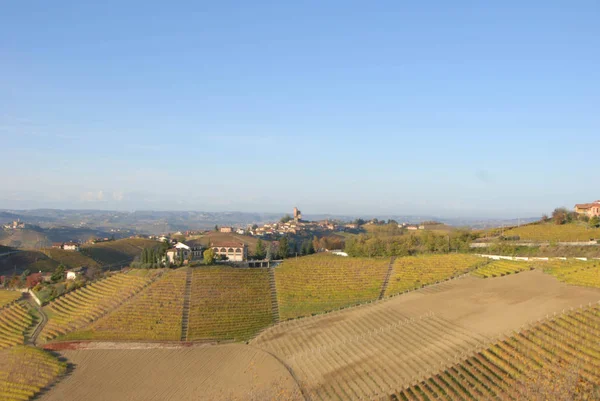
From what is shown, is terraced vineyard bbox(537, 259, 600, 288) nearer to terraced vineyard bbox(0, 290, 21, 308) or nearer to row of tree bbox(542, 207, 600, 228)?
row of tree bbox(542, 207, 600, 228)

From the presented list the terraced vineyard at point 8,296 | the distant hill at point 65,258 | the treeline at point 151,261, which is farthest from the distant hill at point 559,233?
the distant hill at point 65,258

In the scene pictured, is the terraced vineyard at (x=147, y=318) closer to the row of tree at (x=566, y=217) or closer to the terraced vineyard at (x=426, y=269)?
→ the terraced vineyard at (x=426, y=269)

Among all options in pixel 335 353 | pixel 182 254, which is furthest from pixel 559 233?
pixel 182 254

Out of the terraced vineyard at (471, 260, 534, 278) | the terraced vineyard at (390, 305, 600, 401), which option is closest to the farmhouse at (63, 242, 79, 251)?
the terraced vineyard at (471, 260, 534, 278)

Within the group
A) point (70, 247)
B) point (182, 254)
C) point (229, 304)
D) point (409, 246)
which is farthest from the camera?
point (70, 247)

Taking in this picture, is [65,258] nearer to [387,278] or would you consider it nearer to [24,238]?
[387,278]

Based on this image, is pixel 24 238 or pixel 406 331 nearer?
pixel 406 331
